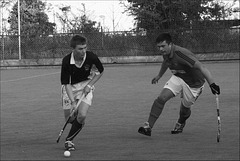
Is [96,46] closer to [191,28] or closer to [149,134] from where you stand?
[191,28]

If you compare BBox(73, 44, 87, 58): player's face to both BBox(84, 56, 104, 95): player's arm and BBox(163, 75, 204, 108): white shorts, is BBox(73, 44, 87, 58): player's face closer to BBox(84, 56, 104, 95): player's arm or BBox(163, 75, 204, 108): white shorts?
BBox(84, 56, 104, 95): player's arm

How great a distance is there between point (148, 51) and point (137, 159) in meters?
33.4

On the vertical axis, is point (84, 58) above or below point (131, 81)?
above

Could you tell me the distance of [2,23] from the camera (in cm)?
5506

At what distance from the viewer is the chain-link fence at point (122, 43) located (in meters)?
40.5

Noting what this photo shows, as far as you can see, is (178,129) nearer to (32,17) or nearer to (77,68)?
(77,68)

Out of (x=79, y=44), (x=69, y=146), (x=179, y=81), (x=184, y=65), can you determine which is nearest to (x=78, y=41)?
(x=79, y=44)

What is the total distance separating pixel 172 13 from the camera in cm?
4572

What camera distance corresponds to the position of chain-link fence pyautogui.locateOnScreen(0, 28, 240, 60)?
40.5 meters

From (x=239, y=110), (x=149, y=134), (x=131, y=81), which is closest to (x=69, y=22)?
(x=131, y=81)

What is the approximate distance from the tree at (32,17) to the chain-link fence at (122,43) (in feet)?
44.1

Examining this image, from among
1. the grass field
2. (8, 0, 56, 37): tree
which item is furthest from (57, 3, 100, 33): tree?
the grass field

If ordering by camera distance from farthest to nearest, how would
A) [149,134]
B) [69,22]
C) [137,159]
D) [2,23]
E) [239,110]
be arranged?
1. [2,23]
2. [69,22]
3. [239,110]
4. [149,134]
5. [137,159]

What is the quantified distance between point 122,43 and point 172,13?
22.5 ft
